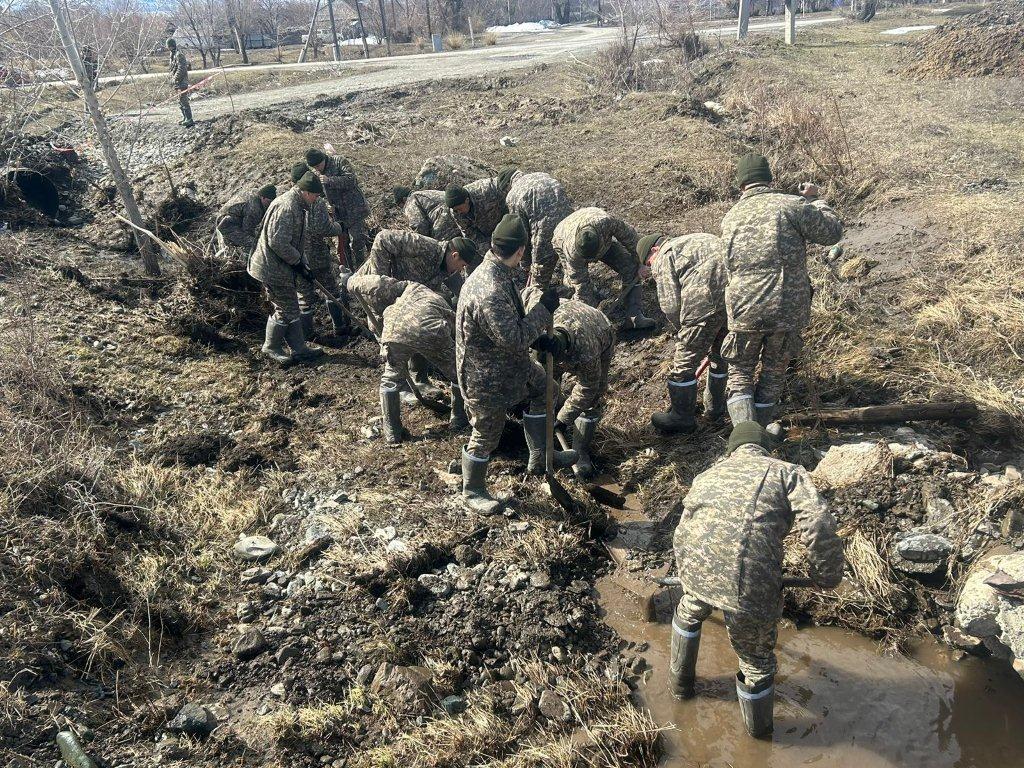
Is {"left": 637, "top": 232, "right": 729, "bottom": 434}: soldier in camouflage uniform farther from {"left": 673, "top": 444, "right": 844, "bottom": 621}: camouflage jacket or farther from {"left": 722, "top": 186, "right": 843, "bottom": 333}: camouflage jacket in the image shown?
{"left": 673, "top": 444, "right": 844, "bottom": 621}: camouflage jacket

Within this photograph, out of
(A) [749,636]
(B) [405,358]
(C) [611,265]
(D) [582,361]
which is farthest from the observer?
(C) [611,265]

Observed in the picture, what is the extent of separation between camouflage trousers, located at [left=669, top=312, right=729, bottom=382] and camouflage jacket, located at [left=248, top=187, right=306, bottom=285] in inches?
168

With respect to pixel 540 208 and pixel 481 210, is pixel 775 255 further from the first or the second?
Answer: pixel 481 210

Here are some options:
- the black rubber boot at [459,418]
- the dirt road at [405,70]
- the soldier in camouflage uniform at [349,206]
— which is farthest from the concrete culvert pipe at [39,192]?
the black rubber boot at [459,418]

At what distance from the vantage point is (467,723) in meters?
3.58

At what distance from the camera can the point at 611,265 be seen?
7.32m

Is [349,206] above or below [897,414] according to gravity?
above

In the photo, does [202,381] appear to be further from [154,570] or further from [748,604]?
[748,604]

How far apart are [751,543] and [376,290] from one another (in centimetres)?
439

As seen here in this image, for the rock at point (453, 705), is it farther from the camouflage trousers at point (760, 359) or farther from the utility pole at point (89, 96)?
the utility pole at point (89, 96)

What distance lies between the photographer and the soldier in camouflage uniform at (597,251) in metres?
6.51

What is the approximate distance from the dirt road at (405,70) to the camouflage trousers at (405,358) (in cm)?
1092

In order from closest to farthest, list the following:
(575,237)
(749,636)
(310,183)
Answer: (749,636) < (575,237) < (310,183)

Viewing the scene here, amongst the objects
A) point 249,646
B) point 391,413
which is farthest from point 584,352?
point 249,646
